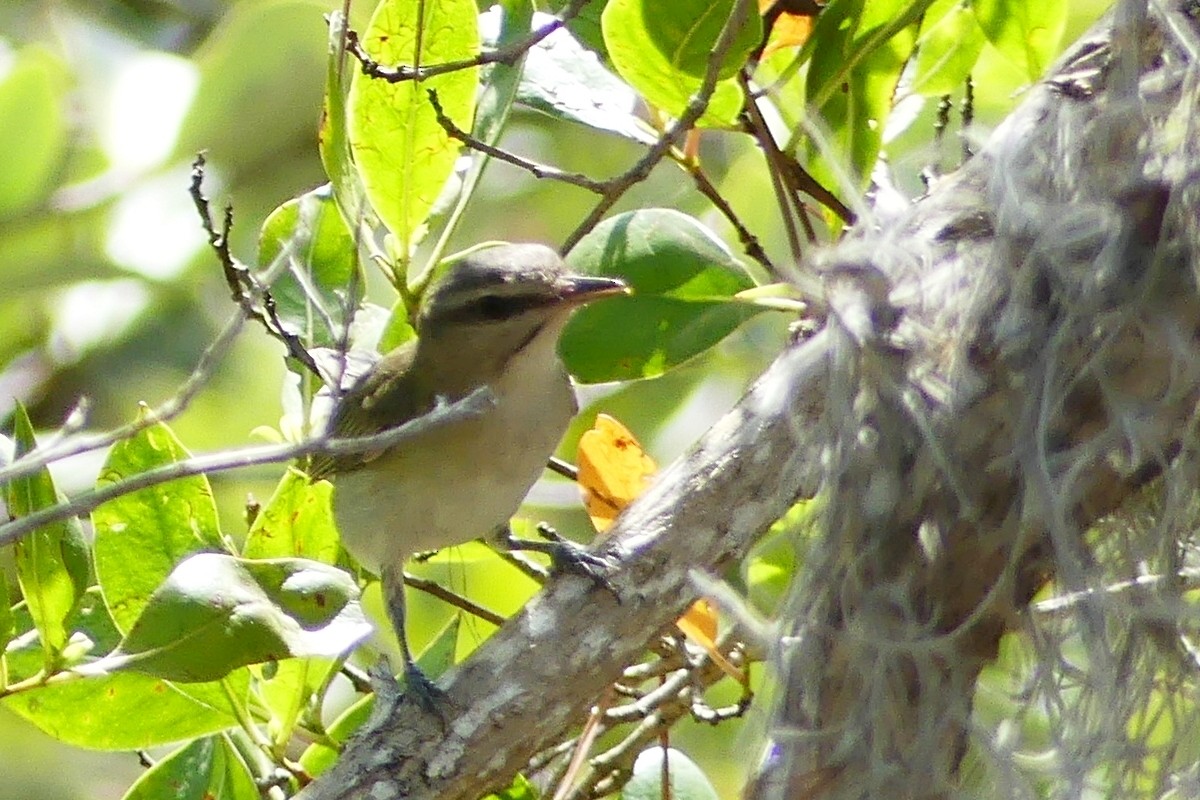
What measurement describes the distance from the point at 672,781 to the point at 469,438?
0.71 metres

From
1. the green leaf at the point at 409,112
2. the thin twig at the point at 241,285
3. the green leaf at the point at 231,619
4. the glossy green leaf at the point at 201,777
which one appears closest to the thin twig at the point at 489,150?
the green leaf at the point at 409,112

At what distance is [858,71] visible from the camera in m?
2.04

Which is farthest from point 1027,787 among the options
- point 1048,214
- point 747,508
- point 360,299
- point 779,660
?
point 360,299

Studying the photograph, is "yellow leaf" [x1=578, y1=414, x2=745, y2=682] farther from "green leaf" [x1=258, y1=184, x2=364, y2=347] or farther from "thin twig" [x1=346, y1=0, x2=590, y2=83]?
"thin twig" [x1=346, y1=0, x2=590, y2=83]

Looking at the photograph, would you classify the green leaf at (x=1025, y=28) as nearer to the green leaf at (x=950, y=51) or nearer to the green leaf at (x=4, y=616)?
the green leaf at (x=950, y=51)

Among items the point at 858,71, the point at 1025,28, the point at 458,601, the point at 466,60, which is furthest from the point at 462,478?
the point at 1025,28

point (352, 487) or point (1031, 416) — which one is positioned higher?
point (352, 487)

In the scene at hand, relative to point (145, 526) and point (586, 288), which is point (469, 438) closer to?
point (586, 288)

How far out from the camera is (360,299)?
93.3 inches

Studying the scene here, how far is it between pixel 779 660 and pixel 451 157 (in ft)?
3.26

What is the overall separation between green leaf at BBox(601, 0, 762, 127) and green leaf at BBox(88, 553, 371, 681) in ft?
2.31

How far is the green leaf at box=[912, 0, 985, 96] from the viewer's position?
217 cm

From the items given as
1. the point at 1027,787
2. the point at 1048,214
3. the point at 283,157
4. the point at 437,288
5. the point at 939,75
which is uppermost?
the point at 283,157

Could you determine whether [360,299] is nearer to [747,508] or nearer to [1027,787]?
[747,508]
